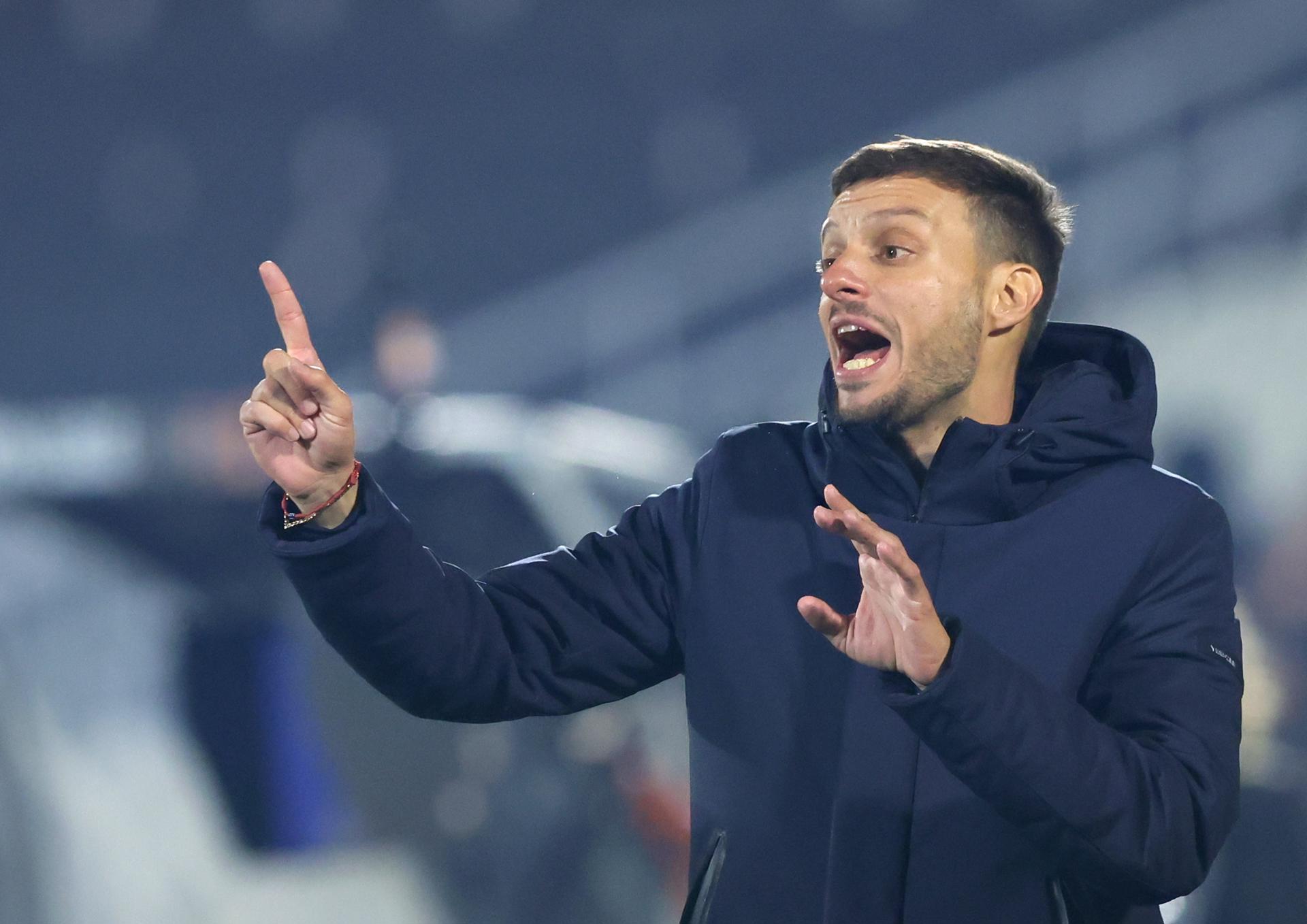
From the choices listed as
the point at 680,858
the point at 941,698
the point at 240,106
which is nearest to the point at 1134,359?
the point at 941,698

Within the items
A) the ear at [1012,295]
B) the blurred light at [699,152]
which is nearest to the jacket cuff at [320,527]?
the ear at [1012,295]

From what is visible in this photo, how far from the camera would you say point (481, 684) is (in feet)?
4.73

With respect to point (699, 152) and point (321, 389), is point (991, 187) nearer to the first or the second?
point (321, 389)

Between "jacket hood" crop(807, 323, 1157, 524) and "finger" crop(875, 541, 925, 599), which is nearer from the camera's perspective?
"finger" crop(875, 541, 925, 599)

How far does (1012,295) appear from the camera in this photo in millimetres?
1673

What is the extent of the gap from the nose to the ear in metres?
0.17

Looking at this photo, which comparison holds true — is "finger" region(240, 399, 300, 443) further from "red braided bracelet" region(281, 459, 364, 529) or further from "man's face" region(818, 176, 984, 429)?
"man's face" region(818, 176, 984, 429)

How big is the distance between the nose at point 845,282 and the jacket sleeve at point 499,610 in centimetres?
24

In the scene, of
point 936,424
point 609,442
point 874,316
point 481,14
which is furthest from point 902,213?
point 481,14

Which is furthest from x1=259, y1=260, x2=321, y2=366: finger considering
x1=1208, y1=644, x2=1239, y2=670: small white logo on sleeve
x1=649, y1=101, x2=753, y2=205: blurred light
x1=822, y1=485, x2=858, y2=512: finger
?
x1=649, y1=101, x2=753, y2=205: blurred light

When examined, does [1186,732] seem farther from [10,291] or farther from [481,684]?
[10,291]

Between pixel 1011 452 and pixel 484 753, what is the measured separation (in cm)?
198

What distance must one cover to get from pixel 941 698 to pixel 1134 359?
62 centimetres

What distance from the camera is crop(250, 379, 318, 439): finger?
1.30 meters
